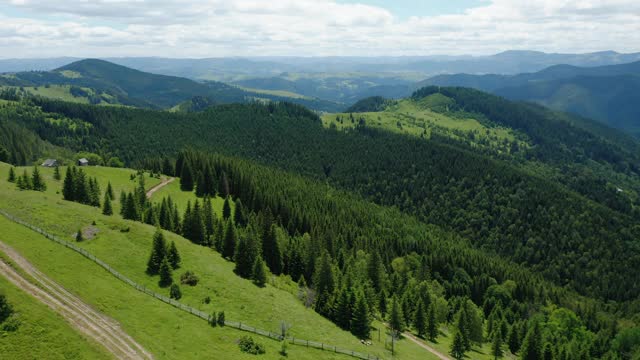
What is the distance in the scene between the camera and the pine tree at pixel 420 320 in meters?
105

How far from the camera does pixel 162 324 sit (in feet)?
216

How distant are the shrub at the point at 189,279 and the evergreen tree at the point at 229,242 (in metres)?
21.5

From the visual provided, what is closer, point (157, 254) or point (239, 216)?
point (157, 254)

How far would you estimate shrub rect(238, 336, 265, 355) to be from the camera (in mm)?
65312

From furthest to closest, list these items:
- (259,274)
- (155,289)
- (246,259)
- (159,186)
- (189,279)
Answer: (159,186) → (246,259) → (259,274) → (189,279) → (155,289)

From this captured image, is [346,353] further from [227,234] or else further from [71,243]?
[71,243]

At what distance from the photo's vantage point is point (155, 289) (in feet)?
254

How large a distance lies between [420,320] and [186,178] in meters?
105

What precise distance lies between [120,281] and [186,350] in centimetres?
2076

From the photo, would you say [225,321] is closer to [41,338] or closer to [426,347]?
[41,338]

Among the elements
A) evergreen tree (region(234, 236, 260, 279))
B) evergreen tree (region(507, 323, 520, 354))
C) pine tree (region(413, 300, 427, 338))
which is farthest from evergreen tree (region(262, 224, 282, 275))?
evergreen tree (region(507, 323, 520, 354))

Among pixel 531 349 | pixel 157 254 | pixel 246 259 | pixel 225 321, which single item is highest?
pixel 157 254

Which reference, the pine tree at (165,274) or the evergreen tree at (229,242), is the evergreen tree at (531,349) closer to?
the evergreen tree at (229,242)

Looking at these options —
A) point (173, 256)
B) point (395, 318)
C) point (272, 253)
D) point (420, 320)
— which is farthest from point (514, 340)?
point (173, 256)
